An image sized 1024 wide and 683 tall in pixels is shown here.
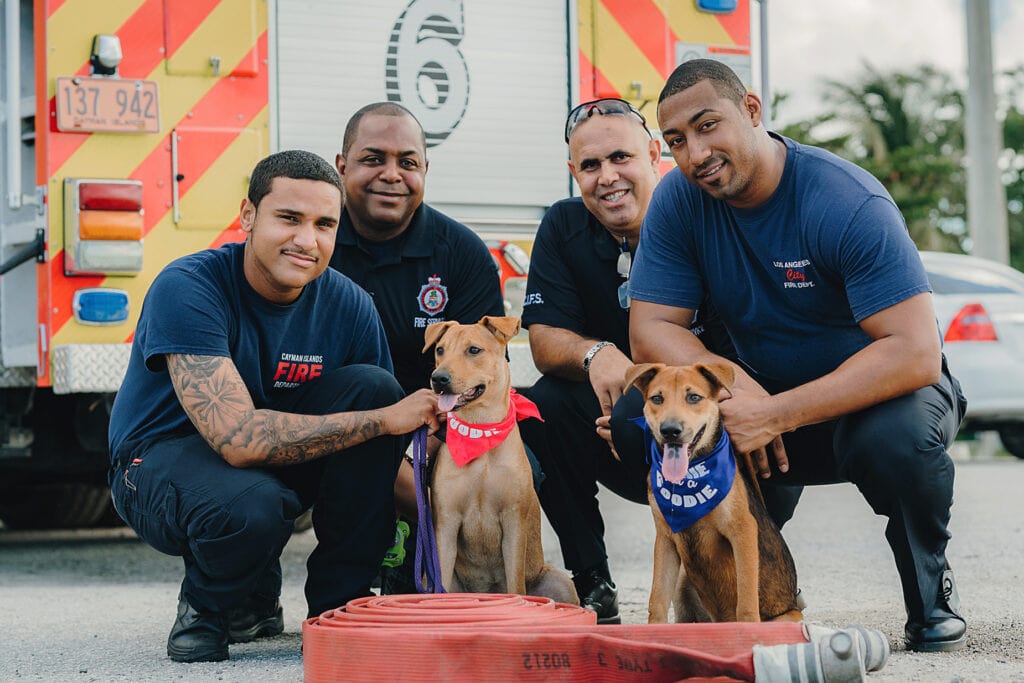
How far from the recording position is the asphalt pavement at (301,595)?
11.1 feet

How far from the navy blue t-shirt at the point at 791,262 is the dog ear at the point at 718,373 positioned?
0.30 meters

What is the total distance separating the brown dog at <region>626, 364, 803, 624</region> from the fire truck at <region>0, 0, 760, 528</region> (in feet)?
6.56

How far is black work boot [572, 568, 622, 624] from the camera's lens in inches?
170

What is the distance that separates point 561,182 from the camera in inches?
222

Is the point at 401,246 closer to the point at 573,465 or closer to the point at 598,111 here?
the point at 598,111

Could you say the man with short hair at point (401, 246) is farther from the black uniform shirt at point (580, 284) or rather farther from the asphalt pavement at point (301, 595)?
the asphalt pavement at point (301, 595)

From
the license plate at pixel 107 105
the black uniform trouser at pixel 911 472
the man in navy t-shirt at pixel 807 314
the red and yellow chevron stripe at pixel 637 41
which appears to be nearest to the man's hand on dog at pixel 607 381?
the man in navy t-shirt at pixel 807 314

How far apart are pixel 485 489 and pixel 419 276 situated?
89 centimetres

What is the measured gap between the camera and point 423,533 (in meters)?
4.02

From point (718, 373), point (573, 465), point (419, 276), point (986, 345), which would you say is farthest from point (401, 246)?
point (986, 345)

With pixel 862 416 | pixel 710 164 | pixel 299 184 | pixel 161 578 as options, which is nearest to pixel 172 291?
pixel 299 184

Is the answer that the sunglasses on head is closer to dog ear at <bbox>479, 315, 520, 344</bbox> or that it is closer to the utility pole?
dog ear at <bbox>479, 315, 520, 344</bbox>

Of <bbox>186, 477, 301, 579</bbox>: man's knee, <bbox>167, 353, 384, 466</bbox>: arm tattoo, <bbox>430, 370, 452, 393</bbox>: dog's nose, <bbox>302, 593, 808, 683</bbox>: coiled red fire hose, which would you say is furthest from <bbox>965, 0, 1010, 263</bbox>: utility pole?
<bbox>302, 593, 808, 683</bbox>: coiled red fire hose

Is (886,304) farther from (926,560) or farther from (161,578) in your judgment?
(161,578)
